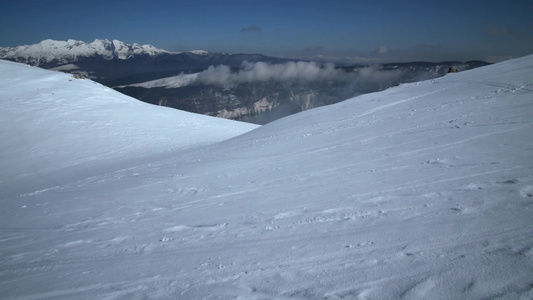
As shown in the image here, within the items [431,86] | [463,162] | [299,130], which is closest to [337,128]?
[299,130]

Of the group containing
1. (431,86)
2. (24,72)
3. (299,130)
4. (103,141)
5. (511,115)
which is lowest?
(103,141)

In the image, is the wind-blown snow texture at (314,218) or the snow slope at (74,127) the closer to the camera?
the wind-blown snow texture at (314,218)

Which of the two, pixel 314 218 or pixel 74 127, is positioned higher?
pixel 314 218

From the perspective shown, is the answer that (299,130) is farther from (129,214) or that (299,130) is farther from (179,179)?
(129,214)

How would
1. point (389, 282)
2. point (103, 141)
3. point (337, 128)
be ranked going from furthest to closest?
point (103, 141) < point (337, 128) < point (389, 282)

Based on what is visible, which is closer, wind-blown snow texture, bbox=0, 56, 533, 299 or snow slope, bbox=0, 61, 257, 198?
wind-blown snow texture, bbox=0, 56, 533, 299

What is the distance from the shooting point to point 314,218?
468 cm

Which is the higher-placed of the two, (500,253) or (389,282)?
(500,253)

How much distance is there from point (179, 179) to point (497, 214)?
801cm

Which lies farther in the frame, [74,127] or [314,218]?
[74,127]

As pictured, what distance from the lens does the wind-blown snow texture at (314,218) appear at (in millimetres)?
3061

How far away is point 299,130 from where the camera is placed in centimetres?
1369

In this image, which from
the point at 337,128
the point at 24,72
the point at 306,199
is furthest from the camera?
the point at 24,72

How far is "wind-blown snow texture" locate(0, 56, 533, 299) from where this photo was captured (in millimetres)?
3061
